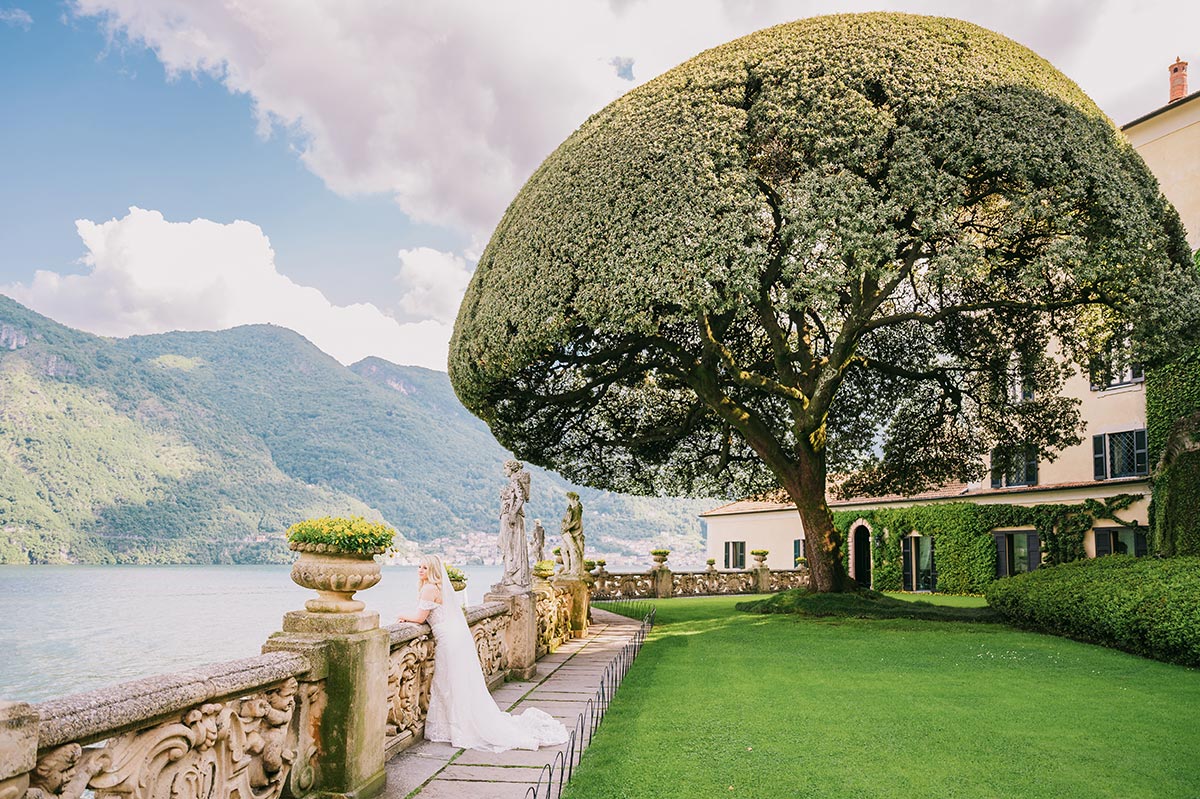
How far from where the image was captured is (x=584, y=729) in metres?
7.95

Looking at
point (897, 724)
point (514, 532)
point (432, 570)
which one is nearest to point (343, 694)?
point (432, 570)

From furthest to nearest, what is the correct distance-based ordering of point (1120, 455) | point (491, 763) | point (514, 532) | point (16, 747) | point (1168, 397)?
1. point (1120, 455)
2. point (1168, 397)
3. point (514, 532)
4. point (491, 763)
5. point (16, 747)

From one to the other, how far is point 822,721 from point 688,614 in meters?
13.4

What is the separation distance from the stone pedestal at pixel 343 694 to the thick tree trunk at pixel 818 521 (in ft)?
50.3

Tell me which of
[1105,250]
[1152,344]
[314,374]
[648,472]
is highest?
[314,374]

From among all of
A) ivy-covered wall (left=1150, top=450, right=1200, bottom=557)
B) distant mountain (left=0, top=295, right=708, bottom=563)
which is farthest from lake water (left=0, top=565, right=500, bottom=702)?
ivy-covered wall (left=1150, top=450, right=1200, bottom=557)

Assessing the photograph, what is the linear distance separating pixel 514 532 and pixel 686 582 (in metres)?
19.0

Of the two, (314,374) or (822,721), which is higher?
(314,374)

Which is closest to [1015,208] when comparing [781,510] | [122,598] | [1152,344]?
[1152,344]

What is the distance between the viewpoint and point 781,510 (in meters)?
39.8

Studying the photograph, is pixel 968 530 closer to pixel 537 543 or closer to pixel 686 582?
pixel 686 582

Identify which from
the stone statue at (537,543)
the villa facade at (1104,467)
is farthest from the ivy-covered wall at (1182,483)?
the stone statue at (537,543)

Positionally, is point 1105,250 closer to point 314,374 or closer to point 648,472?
point 648,472

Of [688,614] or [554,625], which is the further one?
[688,614]
